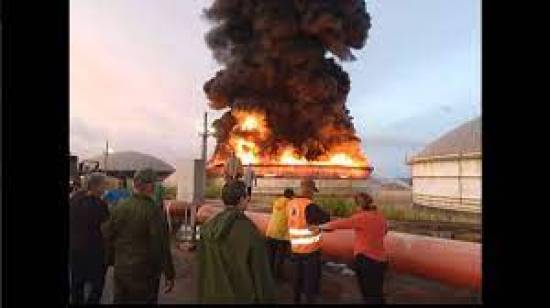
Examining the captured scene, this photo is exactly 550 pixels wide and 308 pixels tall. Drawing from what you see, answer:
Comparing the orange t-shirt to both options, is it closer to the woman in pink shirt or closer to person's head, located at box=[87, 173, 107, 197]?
the woman in pink shirt

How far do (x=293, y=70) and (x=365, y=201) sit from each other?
20648 mm

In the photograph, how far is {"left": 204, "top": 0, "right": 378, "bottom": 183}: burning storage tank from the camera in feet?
90.1

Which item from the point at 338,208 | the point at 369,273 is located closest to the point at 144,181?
the point at 369,273

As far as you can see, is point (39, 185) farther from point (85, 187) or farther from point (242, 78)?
point (242, 78)

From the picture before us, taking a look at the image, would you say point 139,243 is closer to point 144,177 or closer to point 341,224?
point 144,177

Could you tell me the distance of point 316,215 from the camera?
8.60 metres

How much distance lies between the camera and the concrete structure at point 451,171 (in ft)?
69.5

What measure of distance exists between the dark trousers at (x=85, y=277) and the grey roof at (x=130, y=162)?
87.6ft

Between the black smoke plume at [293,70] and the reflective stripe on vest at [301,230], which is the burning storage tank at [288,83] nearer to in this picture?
the black smoke plume at [293,70]

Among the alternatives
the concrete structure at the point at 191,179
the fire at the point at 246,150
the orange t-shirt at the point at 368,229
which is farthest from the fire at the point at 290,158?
the orange t-shirt at the point at 368,229

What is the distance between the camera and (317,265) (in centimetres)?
923

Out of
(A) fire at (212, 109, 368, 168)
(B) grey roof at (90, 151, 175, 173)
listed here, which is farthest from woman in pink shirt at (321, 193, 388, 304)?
(B) grey roof at (90, 151, 175, 173)

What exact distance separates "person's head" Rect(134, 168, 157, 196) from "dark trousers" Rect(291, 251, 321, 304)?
3042 millimetres

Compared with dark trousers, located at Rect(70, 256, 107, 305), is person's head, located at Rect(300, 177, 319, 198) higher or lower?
higher
